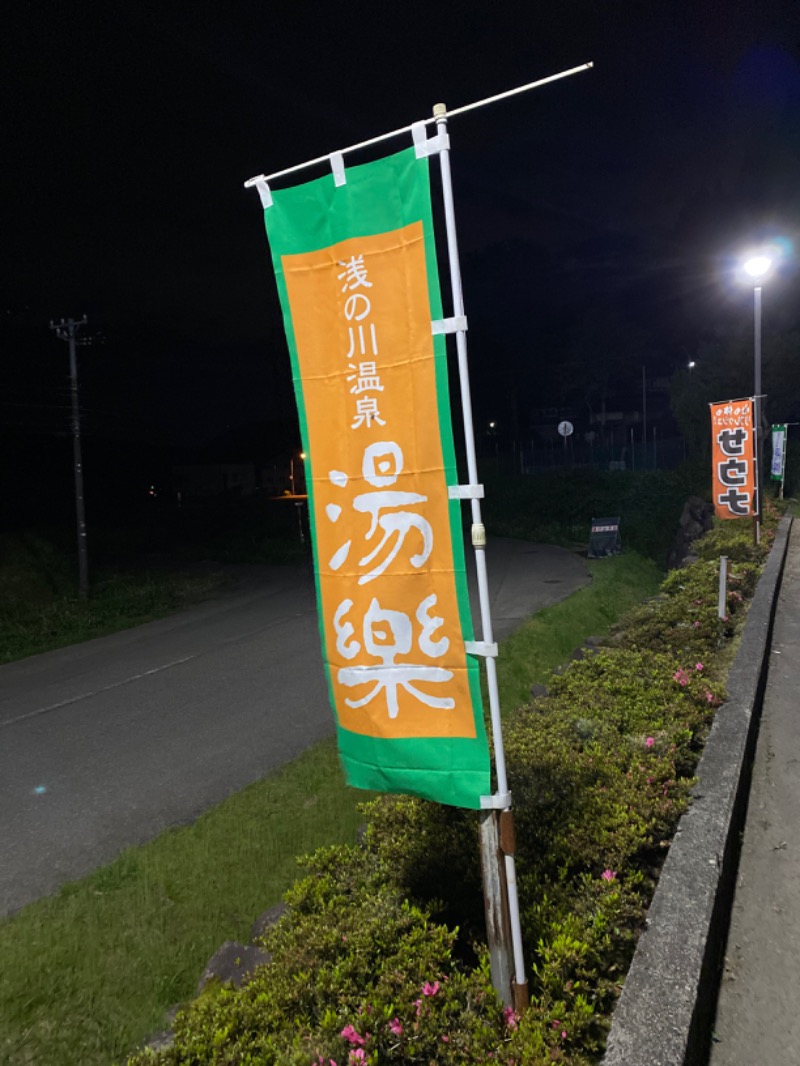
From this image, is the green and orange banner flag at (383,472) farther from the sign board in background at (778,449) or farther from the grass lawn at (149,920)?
the sign board in background at (778,449)

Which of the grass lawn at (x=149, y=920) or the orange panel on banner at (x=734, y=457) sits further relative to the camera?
the orange panel on banner at (x=734, y=457)

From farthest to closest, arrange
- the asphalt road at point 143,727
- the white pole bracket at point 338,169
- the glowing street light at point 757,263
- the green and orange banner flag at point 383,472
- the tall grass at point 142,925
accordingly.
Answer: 1. the glowing street light at point 757,263
2. the asphalt road at point 143,727
3. the tall grass at point 142,925
4. the white pole bracket at point 338,169
5. the green and orange banner flag at point 383,472

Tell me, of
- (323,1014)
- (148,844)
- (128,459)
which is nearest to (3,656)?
(148,844)

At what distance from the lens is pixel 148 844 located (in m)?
5.29

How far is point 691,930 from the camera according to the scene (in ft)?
10.5

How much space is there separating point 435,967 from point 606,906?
0.93 metres

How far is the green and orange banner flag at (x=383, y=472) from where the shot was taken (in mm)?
2814

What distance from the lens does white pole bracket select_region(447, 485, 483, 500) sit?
8.85ft

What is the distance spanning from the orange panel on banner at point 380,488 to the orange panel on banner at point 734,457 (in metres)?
12.8

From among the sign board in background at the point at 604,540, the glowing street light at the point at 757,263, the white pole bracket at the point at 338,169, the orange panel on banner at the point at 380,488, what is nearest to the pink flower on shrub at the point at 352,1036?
the orange panel on banner at the point at 380,488

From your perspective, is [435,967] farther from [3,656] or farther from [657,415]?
[657,415]

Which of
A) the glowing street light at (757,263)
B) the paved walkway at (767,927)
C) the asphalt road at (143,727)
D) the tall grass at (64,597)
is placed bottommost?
the asphalt road at (143,727)

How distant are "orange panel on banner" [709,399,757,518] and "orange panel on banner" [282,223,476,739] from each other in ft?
42.1

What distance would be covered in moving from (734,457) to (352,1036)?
47.0 ft
